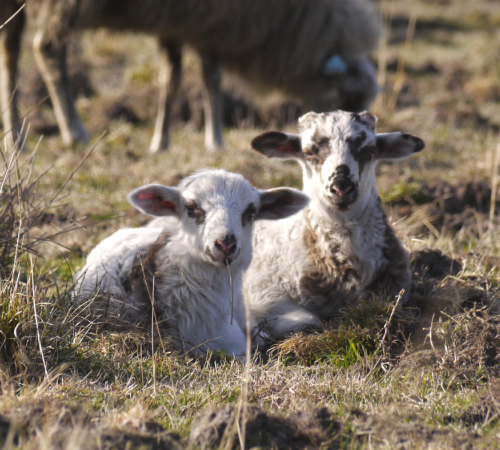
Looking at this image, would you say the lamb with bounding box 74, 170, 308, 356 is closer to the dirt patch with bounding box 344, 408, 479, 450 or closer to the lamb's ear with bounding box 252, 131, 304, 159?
the lamb's ear with bounding box 252, 131, 304, 159

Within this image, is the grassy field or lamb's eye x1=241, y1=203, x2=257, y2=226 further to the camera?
lamb's eye x1=241, y1=203, x2=257, y2=226

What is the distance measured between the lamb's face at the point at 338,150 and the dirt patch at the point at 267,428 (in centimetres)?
160

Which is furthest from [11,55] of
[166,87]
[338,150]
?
[338,150]

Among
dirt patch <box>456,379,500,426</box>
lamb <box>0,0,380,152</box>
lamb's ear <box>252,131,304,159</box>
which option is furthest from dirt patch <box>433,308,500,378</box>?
lamb <box>0,0,380,152</box>

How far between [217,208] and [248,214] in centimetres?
26

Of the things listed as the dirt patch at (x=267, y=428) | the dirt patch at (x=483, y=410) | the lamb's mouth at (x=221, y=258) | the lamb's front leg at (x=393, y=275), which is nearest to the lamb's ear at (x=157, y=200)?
the lamb's mouth at (x=221, y=258)

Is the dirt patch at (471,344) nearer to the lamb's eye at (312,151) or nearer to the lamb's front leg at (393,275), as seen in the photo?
the lamb's front leg at (393,275)

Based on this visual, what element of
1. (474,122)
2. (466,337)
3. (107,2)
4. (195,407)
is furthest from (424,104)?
(195,407)

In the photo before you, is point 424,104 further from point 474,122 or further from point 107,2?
point 107,2

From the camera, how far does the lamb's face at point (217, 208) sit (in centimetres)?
330

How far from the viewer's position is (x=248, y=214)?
361 cm

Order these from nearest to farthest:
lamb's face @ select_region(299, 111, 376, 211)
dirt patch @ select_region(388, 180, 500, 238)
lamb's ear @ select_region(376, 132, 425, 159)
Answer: lamb's face @ select_region(299, 111, 376, 211)
lamb's ear @ select_region(376, 132, 425, 159)
dirt patch @ select_region(388, 180, 500, 238)

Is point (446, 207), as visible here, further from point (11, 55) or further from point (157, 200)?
point (11, 55)

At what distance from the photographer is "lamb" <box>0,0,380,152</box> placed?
750 centimetres
